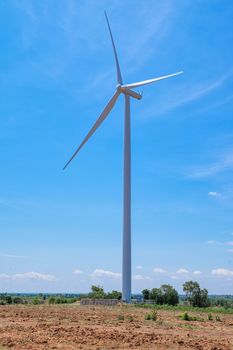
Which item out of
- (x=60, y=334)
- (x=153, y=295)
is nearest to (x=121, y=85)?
(x=153, y=295)

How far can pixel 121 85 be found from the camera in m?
66.6

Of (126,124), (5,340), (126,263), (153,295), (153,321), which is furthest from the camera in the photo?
(153,295)

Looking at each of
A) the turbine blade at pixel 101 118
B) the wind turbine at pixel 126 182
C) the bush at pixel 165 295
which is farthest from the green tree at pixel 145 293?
the turbine blade at pixel 101 118

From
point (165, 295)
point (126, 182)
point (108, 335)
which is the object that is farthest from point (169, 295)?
point (108, 335)

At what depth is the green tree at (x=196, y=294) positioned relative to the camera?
80.5 metres

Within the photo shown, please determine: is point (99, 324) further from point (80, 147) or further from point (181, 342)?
point (80, 147)

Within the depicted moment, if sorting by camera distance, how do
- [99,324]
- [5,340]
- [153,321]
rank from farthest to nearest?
1. [153,321]
2. [99,324]
3. [5,340]

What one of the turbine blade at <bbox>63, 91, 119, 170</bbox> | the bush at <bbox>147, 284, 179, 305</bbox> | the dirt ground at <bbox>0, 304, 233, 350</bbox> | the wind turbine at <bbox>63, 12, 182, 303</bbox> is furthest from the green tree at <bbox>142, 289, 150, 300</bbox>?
the dirt ground at <bbox>0, 304, 233, 350</bbox>

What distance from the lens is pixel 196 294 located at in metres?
82.8

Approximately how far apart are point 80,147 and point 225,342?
40037 mm

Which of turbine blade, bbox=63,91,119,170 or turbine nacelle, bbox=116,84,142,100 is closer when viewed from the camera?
turbine blade, bbox=63,91,119,170

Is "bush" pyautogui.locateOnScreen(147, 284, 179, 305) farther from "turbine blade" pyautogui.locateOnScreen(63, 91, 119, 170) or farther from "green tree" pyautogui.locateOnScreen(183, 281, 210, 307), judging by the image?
"turbine blade" pyautogui.locateOnScreen(63, 91, 119, 170)

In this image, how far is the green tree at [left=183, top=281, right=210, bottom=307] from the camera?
264ft

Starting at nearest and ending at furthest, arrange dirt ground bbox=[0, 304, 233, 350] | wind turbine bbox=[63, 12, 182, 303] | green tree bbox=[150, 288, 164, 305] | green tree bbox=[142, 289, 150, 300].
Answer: dirt ground bbox=[0, 304, 233, 350]
wind turbine bbox=[63, 12, 182, 303]
green tree bbox=[150, 288, 164, 305]
green tree bbox=[142, 289, 150, 300]
